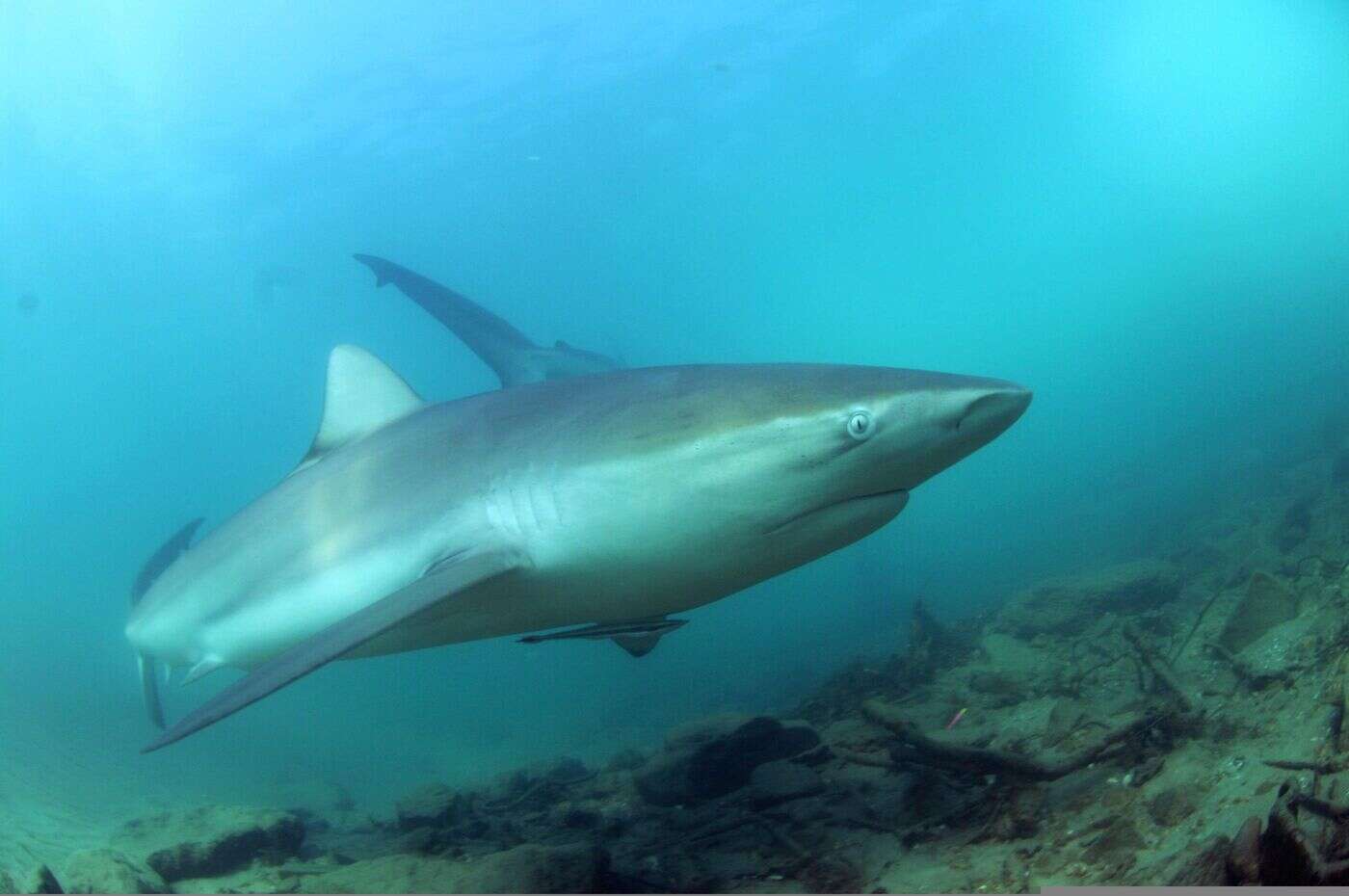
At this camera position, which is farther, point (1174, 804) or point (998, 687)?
point (998, 687)

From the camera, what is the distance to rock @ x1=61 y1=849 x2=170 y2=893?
11.0 feet

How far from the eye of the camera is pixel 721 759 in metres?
4.43

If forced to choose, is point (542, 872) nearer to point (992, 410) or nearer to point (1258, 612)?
point (992, 410)

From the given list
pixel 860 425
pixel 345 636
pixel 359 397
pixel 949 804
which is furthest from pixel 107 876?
pixel 860 425

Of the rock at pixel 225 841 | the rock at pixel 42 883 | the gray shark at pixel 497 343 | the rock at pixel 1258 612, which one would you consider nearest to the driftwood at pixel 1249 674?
the rock at pixel 1258 612

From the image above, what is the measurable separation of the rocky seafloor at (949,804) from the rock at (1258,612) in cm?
1

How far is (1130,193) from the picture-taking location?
136 meters

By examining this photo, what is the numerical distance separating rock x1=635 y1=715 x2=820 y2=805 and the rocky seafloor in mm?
13

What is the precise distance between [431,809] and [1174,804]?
4161 mm

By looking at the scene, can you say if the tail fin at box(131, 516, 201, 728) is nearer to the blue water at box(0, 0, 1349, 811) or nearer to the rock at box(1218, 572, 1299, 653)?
Result: the blue water at box(0, 0, 1349, 811)

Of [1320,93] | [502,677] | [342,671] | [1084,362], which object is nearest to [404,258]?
[342,671]

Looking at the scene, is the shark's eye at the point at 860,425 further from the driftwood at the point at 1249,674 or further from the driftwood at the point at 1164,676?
the driftwood at the point at 1249,674

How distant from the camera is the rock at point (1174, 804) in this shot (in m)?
2.52

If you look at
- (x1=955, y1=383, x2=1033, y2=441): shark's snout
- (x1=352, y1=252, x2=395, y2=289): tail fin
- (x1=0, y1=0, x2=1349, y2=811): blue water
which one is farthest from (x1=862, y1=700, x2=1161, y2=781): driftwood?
(x1=352, y1=252, x2=395, y2=289): tail fin
